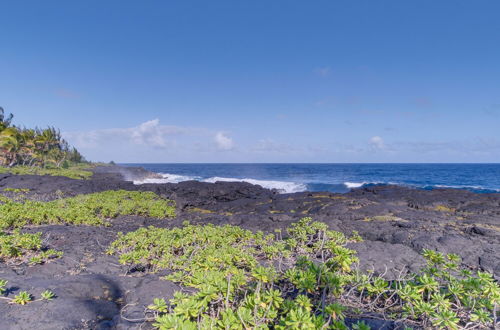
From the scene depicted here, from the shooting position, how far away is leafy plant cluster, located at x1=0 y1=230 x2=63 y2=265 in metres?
5.73

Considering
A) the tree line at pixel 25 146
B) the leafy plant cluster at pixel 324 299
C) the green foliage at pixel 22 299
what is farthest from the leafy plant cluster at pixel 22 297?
the tree line at pixel 25 146

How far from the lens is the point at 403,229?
9711mm

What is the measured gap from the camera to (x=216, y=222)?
11.8m

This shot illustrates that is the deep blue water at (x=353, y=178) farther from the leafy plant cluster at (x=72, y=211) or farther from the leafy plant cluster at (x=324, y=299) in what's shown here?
the leafy plant cluster at (x=324, y=299)

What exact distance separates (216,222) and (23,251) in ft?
21.9

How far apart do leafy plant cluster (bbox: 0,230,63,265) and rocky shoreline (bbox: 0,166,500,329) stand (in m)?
0.25

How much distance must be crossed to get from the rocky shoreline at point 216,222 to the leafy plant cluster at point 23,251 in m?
0.25

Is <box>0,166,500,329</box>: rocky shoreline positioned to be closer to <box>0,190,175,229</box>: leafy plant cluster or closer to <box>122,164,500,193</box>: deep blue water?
<box>0,190,175,229</box>: leafy plant cluster

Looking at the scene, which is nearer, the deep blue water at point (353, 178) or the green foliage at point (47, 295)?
the green foliage at point (47, 295)

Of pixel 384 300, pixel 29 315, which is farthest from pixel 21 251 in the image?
pixel 384 300

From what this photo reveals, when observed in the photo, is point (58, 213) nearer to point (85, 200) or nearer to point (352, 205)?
point (85, 200)

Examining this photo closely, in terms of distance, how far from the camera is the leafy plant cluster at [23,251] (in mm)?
5727

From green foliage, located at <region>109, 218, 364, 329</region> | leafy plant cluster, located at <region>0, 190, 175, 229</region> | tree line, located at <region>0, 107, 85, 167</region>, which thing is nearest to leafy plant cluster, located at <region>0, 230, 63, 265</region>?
green foliage, located at <region>109, 218, 364, 329</region>

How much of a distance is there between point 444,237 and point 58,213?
1305 centimetres
